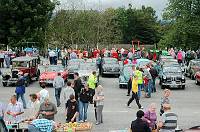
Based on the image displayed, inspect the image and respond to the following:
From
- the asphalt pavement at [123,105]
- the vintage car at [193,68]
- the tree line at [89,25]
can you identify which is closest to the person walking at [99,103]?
the asphalt pavement at [123,105]

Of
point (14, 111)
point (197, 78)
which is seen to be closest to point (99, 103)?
point (14, 111)

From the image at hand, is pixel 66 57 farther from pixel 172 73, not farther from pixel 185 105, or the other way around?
pixel 185 105

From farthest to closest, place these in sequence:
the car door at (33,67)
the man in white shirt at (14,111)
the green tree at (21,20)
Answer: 1. the green tree at (21,20)
2. the car door at (33,67)
3. the man in white shirt at (14,111)

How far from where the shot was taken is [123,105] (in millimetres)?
26938

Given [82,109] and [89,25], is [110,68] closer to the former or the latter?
[82,109]

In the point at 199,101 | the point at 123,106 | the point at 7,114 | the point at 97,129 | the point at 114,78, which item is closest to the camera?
the point at 7,114

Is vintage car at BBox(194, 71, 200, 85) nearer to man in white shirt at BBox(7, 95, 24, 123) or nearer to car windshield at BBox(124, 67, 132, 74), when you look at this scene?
car windshield at BBox(124, 67, 132, 74)

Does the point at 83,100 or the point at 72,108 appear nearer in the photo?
the point at 72,108

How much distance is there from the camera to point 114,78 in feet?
133

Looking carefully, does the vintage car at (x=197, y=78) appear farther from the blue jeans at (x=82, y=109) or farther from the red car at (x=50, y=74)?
the blue jeans at (x=82, y=109)

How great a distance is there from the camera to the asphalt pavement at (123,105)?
21.8 meters

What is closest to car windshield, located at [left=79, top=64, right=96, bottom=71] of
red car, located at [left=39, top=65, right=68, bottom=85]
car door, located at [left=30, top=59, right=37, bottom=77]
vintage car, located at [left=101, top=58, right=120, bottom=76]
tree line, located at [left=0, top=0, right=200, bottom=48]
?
red car, located at [left=39, top=65, right=68, bottom=85]

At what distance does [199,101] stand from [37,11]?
3214 centimetres

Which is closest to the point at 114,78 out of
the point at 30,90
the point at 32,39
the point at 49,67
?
the point at 49,67
